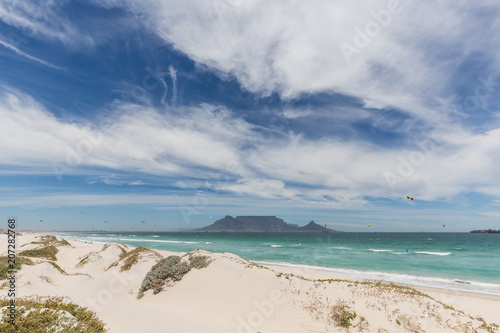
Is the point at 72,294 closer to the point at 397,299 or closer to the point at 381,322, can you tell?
the point at 381,322

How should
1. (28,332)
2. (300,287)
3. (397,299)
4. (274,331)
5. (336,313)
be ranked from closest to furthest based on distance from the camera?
1. (28,332)
2. (274,331)
3. (336,313)
4. (397,299)
5. (300,287)

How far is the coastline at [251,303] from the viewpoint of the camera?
11664 millimetres

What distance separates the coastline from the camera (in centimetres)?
1166

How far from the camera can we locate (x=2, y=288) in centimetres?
1421

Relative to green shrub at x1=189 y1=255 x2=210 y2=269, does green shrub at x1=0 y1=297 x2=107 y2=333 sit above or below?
above

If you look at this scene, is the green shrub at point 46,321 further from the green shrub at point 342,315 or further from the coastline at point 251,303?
the green shrub at point 342,315

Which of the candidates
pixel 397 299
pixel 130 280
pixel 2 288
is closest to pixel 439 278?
pixel 397 299

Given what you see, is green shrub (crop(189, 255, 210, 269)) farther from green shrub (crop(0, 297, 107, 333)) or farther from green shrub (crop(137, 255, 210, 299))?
green shrub (crop(0, 297, 107, 333))

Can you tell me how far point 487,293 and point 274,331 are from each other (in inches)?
889

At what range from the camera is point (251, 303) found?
591 inches

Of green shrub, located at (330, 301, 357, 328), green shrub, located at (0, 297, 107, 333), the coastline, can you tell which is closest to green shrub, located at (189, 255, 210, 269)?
the coastline

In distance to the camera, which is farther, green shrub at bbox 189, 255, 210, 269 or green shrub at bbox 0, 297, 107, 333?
green shrub at bbox 189, 255, 210, 269

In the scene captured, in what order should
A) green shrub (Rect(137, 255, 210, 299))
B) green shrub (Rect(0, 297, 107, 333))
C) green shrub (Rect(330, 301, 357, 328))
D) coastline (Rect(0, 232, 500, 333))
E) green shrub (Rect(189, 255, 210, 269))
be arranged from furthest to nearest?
green shrub (Rect(189, 255, 210, 269)), green shrub (Rect(137, 255, 210, 299)), green shrub (Rect(330, 301, 357, 328)), coastline (Rect(0, 232, 500, 333)), green shrub (Rect(0, 297, 107, 333))

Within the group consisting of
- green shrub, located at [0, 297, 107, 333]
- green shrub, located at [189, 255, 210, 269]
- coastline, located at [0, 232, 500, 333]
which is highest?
green shrub, located at [0, 297, 107, 333]
